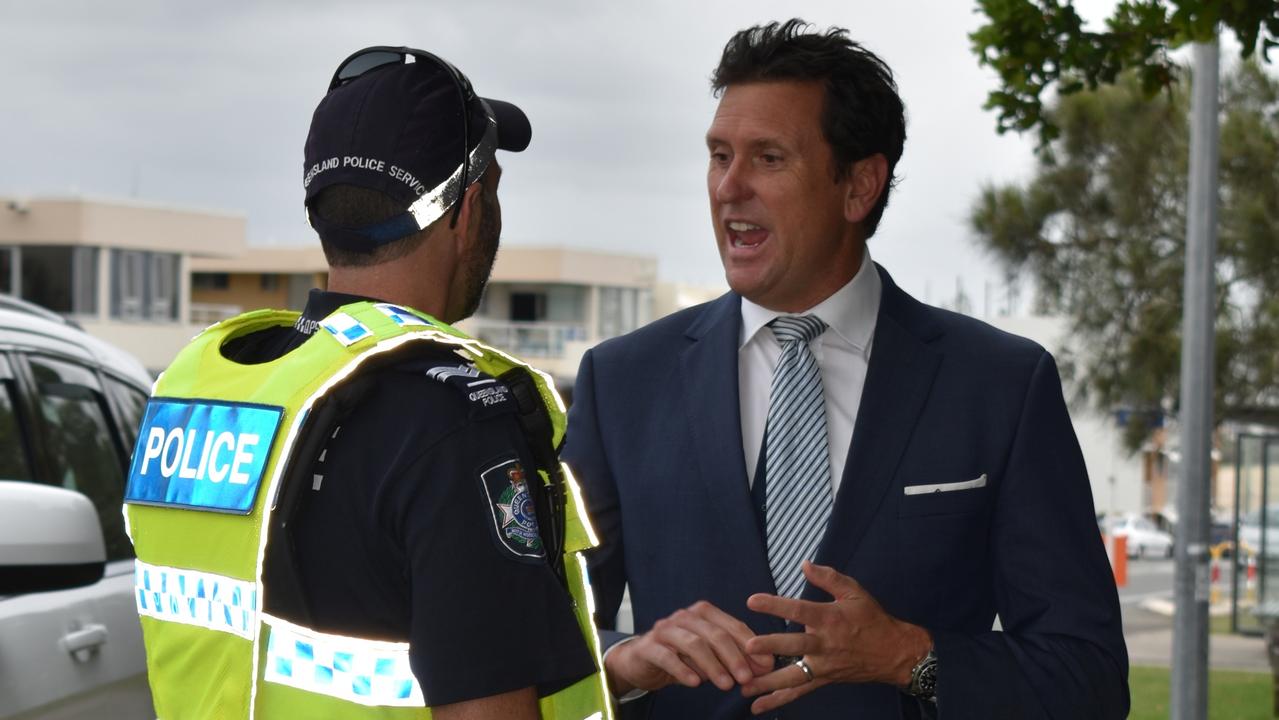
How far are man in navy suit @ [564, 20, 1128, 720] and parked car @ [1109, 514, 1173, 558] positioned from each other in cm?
4627

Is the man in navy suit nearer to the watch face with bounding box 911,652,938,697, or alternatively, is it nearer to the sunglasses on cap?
the watch face with bounding box 911,652,938,697

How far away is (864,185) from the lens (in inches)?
124

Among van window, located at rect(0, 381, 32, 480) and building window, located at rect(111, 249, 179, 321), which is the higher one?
building window, located at rect(111, 249, 179, 321)

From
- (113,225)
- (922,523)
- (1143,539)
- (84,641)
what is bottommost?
(1143,539)

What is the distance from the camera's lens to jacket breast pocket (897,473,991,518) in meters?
2.78

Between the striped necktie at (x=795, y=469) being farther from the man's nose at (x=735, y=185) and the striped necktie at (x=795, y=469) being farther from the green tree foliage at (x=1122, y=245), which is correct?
the green tree foliage at (x=1122, y=245)

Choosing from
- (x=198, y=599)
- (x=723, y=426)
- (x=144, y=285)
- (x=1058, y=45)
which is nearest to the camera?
(x=198, y=599)

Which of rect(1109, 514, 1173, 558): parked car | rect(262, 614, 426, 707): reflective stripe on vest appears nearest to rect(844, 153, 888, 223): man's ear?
rect(262, 614, 426, 707): reflective stripe on vest

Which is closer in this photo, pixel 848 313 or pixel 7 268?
pixel 848 313

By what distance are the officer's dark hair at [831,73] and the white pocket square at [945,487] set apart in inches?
25.4

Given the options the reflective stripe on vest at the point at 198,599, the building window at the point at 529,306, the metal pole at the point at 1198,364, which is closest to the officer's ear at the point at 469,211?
the reflective stripe on vest at the point at 198,599

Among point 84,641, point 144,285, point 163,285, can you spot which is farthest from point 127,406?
point 163,285

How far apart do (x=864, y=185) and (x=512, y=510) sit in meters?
1.50

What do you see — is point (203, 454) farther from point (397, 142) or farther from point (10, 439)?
point (10, 439)
